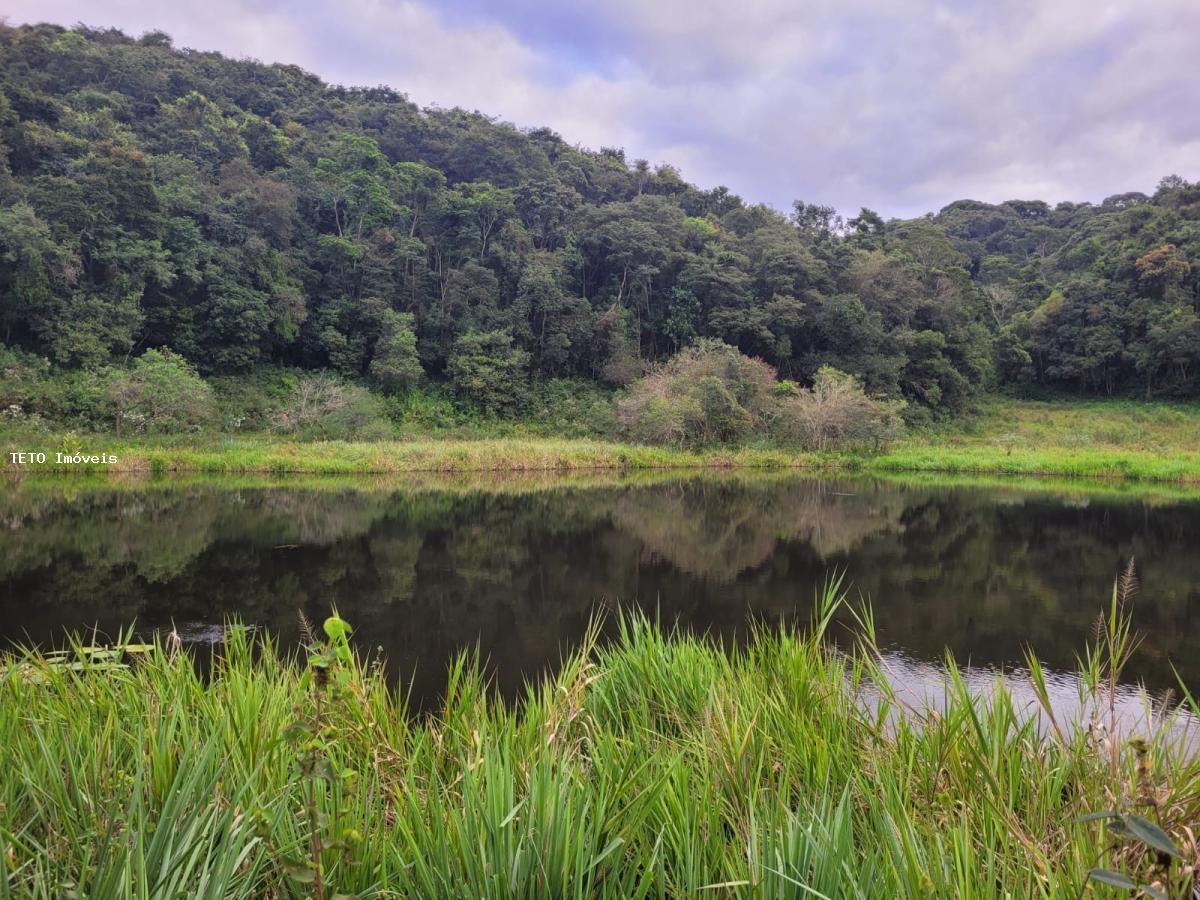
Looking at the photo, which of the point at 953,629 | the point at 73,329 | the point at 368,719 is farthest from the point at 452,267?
the point at 368,719

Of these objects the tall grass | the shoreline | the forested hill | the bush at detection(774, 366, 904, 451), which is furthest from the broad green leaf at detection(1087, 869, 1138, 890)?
the forested hill

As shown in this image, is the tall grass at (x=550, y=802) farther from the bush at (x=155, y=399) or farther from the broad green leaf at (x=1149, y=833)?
the bush at (x=155, y=399)

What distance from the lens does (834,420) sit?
2934 centimetres

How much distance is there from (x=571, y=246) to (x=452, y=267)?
284 inches

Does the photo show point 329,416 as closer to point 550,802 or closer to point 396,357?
point 396,357

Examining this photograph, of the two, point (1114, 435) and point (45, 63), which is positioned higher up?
point (45, 63)

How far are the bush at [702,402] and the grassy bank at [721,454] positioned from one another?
0.89 meters

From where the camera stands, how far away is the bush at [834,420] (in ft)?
96.2

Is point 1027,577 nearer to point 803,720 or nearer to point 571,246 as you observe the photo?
point 803,720

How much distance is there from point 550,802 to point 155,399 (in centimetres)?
2625

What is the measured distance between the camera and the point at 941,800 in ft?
8.63

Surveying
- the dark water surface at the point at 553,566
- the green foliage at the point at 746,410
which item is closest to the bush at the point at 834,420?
the green foliage at the point at 746,410

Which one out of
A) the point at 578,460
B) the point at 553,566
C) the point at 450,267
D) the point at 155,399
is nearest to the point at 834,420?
the point at 578,460

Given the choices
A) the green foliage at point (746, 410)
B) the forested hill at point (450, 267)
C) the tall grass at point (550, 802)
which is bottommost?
the tall grass at point (550, 802)
